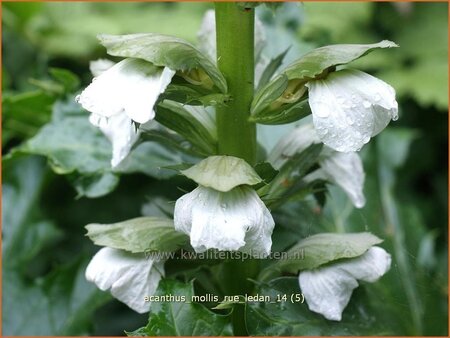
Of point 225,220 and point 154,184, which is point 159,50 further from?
point 154,184

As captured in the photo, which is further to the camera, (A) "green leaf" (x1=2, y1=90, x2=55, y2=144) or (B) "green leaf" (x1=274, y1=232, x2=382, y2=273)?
(A) "green leaf" (x1=2, y1=90, x2=55, y2=144)

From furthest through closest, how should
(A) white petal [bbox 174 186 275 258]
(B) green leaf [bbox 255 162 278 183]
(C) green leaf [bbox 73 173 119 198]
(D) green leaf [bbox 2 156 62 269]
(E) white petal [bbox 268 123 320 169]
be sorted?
(D) green leaf [bbox 2 156 62 269] → (C) green leaf [bbox 73 173 119 198] → (E) white petal [bbox 268 123 320 169] → (B) green leaf [bbox 255 162 278 183] → (A) white petal [bbox 174 186 275 258]

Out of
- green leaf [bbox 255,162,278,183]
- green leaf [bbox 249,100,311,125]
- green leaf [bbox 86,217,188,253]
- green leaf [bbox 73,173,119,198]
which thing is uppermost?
green leaf [bbox 249,100,311,125]

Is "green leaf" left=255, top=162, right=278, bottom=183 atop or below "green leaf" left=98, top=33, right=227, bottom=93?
below

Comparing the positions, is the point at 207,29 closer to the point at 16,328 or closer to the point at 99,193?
the point at 99,193

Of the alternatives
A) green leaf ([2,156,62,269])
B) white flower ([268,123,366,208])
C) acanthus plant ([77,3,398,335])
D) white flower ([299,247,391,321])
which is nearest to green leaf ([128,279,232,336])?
acanthus plant ([77,3,398,335])

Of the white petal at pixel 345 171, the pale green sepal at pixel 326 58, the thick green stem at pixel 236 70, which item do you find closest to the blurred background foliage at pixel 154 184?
the white petal at pixel 345 171

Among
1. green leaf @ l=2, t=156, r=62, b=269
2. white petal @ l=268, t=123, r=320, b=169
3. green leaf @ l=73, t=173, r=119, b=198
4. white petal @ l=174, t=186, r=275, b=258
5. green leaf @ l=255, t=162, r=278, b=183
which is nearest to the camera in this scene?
white petal @ l=174, t=186, r=275, b=258

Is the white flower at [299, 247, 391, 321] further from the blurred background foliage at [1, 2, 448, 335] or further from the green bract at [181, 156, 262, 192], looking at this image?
the green bract at [181, 156, 262, 192]

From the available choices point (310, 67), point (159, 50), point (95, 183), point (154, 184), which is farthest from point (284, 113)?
point (154, 184)
